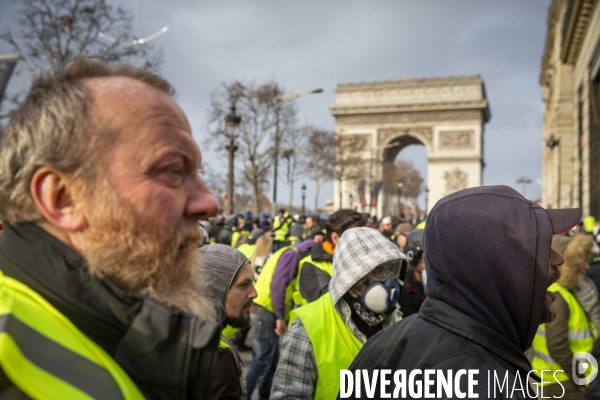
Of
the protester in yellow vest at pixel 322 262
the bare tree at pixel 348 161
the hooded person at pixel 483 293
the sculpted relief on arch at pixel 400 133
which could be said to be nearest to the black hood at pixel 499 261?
the hooded person at pixel 483 293

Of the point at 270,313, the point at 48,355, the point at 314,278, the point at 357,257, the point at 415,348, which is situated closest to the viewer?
the point at 48,355

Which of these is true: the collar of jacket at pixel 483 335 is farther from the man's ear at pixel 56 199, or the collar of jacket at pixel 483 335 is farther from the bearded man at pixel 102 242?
the man's ear at pixel 56 199

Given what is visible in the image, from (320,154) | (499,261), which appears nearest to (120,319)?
(499,261)

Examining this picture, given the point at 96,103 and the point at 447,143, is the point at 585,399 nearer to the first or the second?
the point at 96,103

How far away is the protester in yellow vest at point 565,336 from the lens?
3.41 meters

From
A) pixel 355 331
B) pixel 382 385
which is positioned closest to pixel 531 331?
pixel 382 385

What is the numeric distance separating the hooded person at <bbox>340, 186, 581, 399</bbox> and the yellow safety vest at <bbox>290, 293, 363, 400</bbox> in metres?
0.82

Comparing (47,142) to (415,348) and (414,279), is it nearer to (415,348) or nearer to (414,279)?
(415,348)

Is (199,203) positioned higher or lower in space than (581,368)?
higher

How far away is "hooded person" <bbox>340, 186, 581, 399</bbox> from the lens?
59.0 inches

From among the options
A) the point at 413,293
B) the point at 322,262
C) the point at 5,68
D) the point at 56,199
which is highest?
the point at 5,68

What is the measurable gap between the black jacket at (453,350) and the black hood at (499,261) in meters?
0.04

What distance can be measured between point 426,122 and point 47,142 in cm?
4738

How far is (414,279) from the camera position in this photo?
4.69 m
